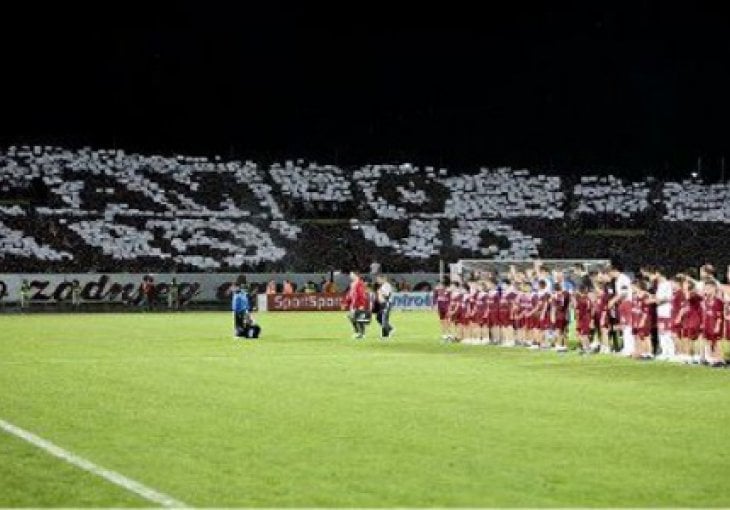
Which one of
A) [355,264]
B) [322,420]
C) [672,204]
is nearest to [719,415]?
[322,420]

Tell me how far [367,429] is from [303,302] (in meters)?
45.8

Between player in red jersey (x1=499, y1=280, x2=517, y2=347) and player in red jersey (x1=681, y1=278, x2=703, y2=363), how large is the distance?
6.65m

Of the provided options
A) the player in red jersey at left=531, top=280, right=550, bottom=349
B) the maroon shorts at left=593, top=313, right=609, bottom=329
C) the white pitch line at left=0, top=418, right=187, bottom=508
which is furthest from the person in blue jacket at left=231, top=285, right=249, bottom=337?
the white pitch line at left=0, top=418, right=187, bottom=508

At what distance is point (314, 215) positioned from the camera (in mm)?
76062

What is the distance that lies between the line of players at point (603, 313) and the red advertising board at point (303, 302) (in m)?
24.8

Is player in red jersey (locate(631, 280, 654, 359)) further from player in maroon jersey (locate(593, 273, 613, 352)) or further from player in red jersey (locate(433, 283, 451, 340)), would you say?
player in red jersey (locate(433, 283, 451, 340))

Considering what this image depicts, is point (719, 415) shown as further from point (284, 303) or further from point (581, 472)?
point (284, 303)

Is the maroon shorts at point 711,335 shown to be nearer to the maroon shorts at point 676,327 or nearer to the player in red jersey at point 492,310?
the maroon shorts at point 676,327

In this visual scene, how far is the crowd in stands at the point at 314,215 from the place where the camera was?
67.3m

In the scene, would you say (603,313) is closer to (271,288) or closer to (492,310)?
(492,310)

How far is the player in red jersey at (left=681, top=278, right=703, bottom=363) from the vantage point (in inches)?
967

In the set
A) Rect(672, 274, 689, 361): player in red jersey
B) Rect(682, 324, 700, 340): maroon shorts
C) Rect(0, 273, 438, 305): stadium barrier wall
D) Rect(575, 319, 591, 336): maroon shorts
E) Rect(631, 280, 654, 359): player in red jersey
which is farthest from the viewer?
Rect(0, 273, 438, 305): stadium barrier wall

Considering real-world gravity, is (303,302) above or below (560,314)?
above

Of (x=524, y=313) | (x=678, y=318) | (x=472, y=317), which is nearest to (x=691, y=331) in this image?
(x=678, y=318)
